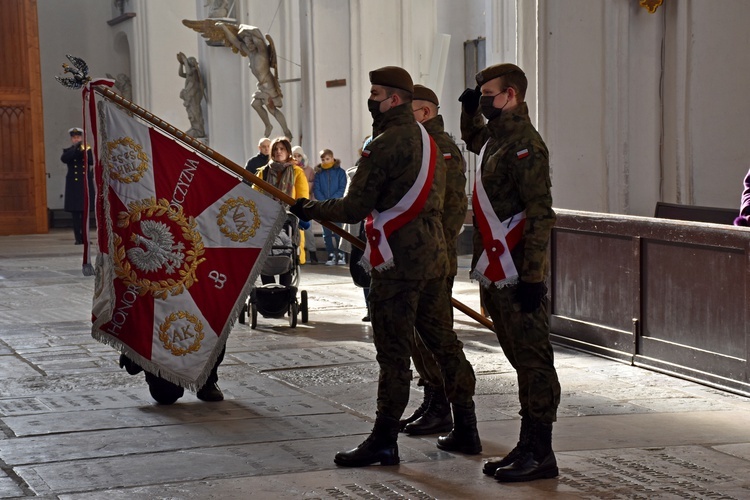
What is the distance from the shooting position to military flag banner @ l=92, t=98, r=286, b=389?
7.04 m

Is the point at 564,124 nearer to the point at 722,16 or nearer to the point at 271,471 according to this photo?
the point at 722,16

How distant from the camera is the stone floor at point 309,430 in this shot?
5293 millimetres

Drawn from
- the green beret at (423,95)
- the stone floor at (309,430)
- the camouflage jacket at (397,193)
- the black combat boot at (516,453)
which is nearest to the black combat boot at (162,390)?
the stone floor at (309,430)

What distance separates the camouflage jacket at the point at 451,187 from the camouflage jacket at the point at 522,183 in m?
0.91

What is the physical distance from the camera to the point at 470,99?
19.4 feet

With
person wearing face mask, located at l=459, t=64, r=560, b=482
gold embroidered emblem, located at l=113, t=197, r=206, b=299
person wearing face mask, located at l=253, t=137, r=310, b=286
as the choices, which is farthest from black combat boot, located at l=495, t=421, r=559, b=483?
person wearing face mask, located at l=253, t=137, r=310, b=286

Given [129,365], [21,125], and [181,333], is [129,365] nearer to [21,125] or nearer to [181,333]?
[181,333]

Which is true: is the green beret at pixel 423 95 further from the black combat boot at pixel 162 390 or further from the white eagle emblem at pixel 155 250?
the black combat boot at pixel 162 390

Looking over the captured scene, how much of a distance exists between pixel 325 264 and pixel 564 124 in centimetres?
703

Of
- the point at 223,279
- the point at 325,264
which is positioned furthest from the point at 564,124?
the point at 325,264

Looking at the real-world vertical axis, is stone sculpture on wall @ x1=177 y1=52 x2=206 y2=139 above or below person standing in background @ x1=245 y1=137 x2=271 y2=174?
above

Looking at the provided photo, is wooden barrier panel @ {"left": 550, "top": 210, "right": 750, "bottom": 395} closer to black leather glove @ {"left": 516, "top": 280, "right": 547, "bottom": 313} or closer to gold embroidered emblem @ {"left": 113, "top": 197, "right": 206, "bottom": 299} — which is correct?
black leather glove @ {"left": 516, "top": 280, "right": 547, "bottom": 313}

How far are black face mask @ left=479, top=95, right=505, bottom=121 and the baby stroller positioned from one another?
4.87 metres

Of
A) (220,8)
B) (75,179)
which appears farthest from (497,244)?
(220,8)
